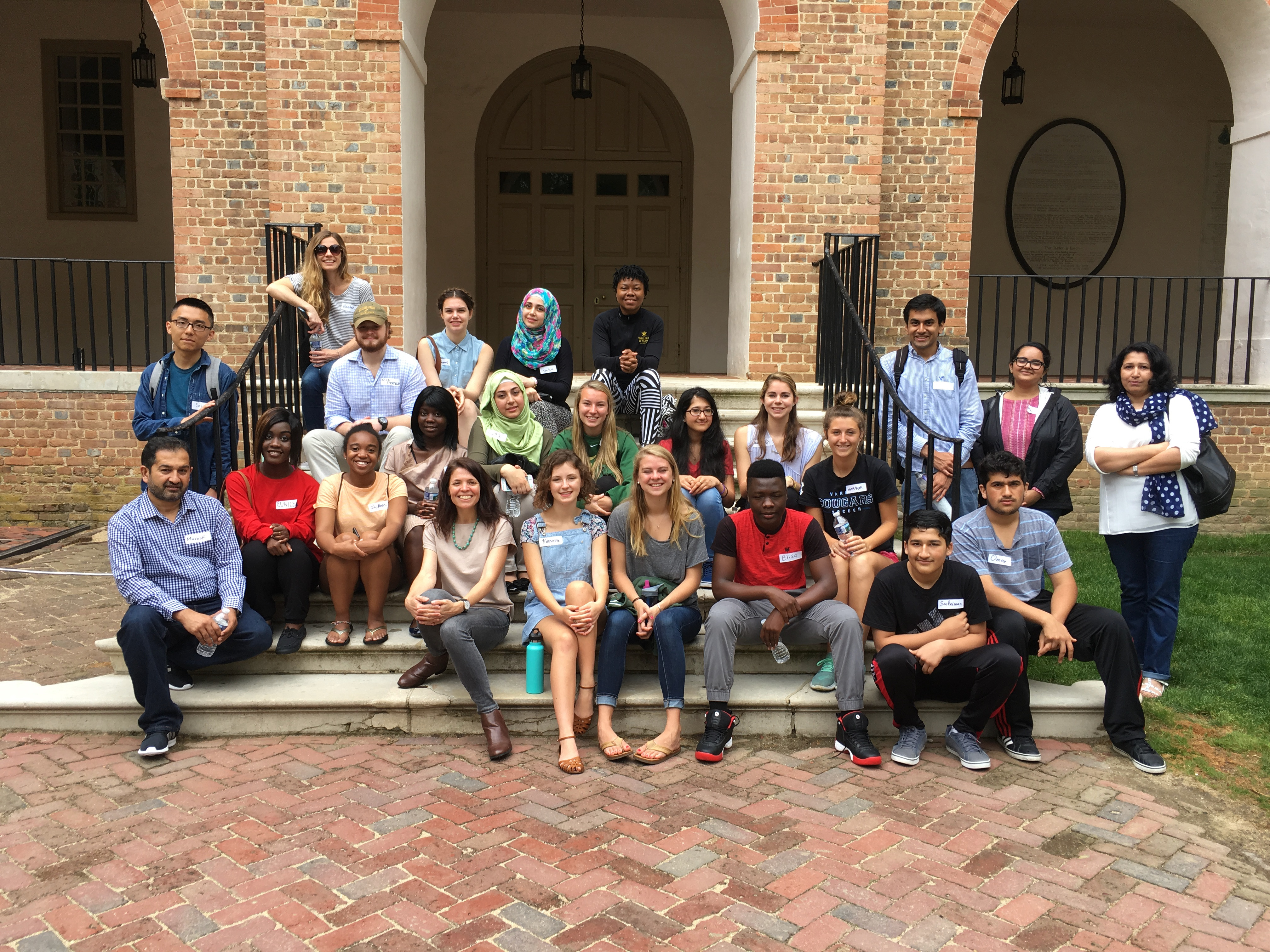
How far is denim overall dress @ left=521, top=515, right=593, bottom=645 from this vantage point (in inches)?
176

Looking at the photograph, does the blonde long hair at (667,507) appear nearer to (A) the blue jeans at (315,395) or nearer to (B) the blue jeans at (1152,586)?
(B) the blue jeans at (1152,586)

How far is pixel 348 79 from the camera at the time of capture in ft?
24.2

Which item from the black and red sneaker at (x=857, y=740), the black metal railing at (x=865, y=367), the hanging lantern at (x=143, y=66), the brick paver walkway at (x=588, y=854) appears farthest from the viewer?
the hanging lantern at (x=143, y=66)

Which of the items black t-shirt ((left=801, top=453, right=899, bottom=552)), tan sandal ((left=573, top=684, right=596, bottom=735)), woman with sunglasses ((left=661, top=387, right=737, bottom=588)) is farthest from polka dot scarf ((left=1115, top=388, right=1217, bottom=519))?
tan sandal ((left=573, top=684, right=596, bottom=735))

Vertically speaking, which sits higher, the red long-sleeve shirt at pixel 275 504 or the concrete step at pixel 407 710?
the red long-sleeve shirt at pixel 275 504

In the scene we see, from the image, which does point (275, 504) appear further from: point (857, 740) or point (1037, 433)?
point (1037, 433)

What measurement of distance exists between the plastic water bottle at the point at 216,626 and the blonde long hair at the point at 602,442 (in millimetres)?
1809

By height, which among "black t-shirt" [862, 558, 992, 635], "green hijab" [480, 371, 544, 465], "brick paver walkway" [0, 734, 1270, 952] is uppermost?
"green hijab" [480, 371, 544, 465]

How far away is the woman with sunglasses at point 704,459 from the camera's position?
16.4 ft

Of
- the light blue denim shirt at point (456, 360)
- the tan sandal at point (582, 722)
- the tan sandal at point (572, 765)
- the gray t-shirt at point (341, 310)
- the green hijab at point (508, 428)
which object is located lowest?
the tan sandal at point (572, 765)

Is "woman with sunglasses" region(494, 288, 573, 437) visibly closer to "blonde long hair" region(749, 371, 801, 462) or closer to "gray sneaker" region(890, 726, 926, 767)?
"blonde long hair" region(749, 371, 801, 462)

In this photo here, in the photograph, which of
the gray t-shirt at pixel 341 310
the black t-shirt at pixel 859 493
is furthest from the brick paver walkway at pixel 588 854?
the gray t-shirt at pixel 341 310

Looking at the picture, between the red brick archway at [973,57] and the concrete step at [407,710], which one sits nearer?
the concrete step at [407,710]

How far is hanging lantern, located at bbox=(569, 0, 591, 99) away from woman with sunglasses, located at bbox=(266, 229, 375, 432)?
465 cm
